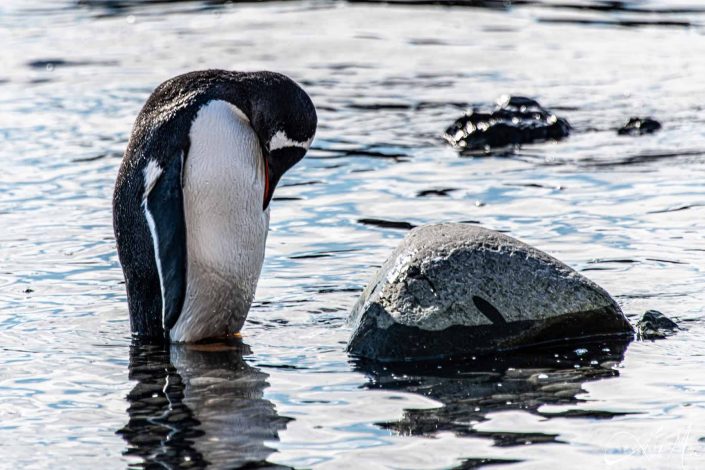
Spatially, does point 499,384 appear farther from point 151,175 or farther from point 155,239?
point 151,175

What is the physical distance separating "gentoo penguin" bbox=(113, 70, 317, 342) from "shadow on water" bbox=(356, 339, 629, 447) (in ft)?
3.50

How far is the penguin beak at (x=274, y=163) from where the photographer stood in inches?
278

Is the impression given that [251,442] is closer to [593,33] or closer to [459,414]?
[459,414]

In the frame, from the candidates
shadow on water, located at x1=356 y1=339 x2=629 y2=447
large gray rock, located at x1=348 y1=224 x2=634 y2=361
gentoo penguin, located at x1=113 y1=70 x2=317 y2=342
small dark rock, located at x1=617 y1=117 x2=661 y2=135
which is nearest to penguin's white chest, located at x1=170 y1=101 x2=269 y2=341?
gentoo penguin, located at x1=113 y1=70 x2=317 y2=342

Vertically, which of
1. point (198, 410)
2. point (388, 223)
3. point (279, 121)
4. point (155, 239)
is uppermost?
point (279, 121)

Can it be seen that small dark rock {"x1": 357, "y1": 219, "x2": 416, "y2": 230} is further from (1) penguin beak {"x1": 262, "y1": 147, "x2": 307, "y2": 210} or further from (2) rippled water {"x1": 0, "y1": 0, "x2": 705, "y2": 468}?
(1) penguin beak {"x1": 262, "y1": 147, "x2": 307, "y2": 210}

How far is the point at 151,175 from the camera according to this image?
676 centimetres

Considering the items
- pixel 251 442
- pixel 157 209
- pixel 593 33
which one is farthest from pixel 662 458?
pixel 593 33

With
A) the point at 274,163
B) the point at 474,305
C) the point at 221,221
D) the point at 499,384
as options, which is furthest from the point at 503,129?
the point at 499,384

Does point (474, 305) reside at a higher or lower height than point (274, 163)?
lower

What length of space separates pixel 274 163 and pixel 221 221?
43cm

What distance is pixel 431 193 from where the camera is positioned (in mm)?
9906

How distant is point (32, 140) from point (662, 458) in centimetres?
816

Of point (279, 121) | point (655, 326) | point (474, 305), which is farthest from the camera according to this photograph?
point (279, 121)
